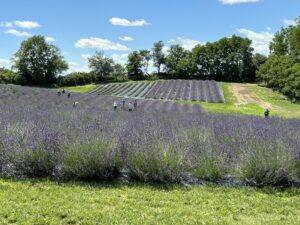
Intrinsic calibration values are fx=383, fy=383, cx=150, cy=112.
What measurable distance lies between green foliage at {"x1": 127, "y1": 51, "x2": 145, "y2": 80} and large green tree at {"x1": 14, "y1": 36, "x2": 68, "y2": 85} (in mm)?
14465

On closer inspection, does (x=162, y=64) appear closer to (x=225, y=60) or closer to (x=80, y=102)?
(x=225, y=60)

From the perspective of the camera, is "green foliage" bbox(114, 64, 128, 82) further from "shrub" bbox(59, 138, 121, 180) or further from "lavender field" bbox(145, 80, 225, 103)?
"shrub" bbox(59, 138, 121, 180)

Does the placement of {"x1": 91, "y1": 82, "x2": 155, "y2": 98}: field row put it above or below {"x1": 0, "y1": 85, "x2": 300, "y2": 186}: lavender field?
below

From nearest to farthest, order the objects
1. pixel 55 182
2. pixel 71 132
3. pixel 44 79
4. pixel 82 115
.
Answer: pixel 55 182, pixel 71 132, pixel 82 115, pixel 44 79

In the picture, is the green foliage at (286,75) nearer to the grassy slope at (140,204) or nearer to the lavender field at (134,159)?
the lavender field at (134,159)

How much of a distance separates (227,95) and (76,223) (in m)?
42.5

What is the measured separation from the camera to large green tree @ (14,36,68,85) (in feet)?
256

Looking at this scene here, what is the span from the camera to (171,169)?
5516 millimetres

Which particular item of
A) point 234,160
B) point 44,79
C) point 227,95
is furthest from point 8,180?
point 44,79

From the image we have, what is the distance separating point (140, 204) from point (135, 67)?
82.0 meters

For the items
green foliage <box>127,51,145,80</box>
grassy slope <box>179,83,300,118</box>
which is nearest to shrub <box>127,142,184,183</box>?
grassy slope <box>179,83,300,118</box>

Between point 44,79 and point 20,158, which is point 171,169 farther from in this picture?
point 44,79

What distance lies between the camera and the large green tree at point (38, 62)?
78.1 meters

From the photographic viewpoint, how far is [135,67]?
85.7m
